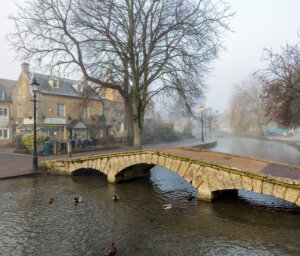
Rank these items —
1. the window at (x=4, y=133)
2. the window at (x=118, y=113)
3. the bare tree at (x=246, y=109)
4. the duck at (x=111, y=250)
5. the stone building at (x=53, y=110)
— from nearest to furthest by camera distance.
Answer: the duck at (x=111, y=250) < the stone building at (x=53, y=110) < the window at (x=4, y=133) < the window at (x=118, y=113) < the bare tree at (x=246, y=109)

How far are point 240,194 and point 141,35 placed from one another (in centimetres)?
1218

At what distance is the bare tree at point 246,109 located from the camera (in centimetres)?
4619

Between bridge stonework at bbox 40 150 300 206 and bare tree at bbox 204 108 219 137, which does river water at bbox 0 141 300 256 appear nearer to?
bridge stonework at bbox 40 150 300 206

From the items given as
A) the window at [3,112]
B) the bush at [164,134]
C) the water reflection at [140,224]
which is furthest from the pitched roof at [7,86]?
the water reflection at [140,224]

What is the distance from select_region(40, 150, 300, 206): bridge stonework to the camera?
6559mm

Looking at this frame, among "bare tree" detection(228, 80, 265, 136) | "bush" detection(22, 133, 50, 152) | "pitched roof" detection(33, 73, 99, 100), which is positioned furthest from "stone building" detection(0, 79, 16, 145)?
"bare tree" detection(228, 80, 265, 136)

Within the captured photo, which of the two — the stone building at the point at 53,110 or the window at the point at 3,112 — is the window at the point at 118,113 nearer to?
the stone building at the point at 53,110

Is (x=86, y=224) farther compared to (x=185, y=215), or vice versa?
(x=185, y=215)

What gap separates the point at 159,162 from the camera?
9.47 metres

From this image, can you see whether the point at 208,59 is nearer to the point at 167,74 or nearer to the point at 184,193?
the point at 167,74

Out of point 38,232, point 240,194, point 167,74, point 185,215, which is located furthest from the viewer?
point 167,74

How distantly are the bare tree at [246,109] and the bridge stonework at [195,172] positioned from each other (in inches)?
1525

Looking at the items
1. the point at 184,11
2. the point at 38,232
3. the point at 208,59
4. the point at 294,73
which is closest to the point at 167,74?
the point at 208,59

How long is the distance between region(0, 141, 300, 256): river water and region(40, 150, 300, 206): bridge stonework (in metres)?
0.77
